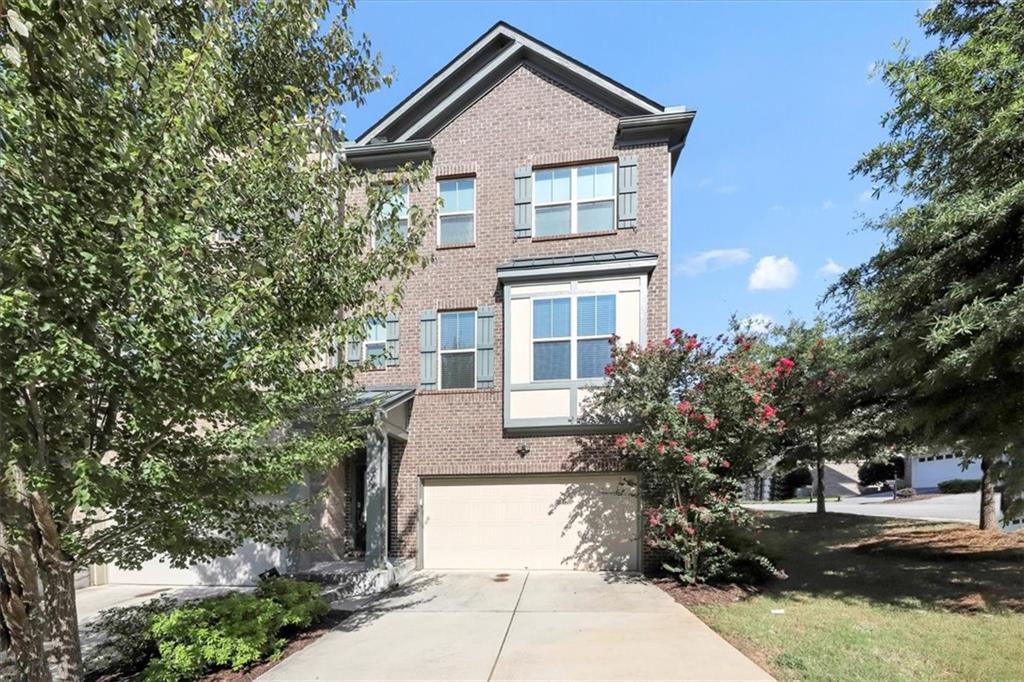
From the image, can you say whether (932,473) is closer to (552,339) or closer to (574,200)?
(552,339)

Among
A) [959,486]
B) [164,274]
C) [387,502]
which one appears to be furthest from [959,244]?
[959,486]

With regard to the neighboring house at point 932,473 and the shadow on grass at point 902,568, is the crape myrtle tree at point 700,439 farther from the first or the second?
the neighboring house at point 932,473

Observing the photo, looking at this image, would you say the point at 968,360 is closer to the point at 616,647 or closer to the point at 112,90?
the point at 616,647

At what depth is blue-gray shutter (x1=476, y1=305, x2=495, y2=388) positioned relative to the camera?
10.8 meters

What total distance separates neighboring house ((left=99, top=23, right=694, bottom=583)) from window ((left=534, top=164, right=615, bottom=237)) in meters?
0.03

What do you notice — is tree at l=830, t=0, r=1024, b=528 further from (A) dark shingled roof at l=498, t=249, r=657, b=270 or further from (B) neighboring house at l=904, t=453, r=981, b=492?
(B) neighboring house at l=904, t=453, r=981, b=492

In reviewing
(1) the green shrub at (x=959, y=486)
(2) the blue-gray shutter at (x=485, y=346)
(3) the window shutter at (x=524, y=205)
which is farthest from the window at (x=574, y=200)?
(1) the green shrub at (x=959, y=486)

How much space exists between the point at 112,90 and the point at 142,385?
199 centimetres

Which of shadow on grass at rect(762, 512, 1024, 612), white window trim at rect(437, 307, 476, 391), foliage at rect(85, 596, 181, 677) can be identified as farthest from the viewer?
white window trim at rect(437, 307, 476, 391)

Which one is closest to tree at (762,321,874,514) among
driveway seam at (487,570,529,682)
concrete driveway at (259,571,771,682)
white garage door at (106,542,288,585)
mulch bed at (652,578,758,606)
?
mulch bed at (652,578,758,606)

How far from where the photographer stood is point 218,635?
564 centimetres

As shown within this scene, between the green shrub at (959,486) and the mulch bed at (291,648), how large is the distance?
32.7m

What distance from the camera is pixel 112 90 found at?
319 cm

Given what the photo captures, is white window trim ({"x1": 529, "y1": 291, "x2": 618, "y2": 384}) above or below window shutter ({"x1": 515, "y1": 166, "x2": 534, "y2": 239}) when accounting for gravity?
below
